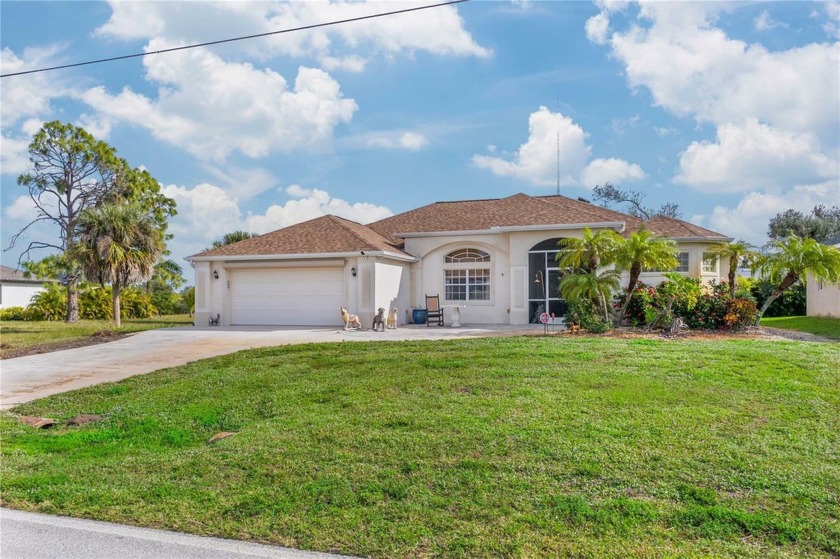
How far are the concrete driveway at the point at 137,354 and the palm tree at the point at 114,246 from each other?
5.17 metres

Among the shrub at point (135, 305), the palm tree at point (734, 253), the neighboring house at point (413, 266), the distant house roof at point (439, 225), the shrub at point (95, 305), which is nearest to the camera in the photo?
the palm tree at point (734, 253)

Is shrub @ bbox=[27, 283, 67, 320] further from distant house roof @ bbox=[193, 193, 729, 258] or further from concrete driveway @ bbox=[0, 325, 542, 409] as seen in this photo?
concrete driveway @ bbox=[0, 325, 542, 409]

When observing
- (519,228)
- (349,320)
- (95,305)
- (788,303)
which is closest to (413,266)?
(519,228)

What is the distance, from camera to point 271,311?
74.6ft

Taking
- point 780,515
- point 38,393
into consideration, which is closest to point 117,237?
point 38,393

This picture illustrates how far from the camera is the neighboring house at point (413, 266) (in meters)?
21.4

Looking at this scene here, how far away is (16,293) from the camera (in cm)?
4031

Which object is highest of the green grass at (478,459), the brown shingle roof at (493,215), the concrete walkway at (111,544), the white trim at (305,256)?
the brown shingle roof at (493,215)

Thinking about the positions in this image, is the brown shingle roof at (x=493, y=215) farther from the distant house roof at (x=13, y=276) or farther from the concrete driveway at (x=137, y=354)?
the distant house roof at (x=13, y=276)

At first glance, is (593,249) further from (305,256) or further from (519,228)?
(305,256)

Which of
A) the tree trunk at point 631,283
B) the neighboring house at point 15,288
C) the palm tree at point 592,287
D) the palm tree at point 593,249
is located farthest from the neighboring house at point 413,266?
the neighboring house at point 15,288

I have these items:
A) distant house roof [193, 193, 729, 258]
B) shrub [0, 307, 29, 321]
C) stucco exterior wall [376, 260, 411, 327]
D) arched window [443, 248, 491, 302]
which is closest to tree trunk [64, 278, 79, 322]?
shrub [0, 307, 29, 321]

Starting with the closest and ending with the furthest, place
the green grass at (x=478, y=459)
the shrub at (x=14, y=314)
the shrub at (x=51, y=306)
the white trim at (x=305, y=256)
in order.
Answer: the green grass at (x=478, y=459) → the white trim at (x=305, y=256) → the shrub at (x=51, y=306) → the shrub at (x=14, y=314)

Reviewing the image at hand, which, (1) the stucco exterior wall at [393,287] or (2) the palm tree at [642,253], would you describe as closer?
(2) the palm tree at [642,253]
